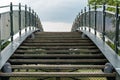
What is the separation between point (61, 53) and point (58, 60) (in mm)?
1398

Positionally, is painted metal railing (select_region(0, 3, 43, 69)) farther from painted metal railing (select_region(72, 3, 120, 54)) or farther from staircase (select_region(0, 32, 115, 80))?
painted metal railing (select_region(72, 3, 120, 54))

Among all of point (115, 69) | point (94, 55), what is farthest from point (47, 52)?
point (115, 69)

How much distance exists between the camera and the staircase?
765cm

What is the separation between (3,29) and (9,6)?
1.11 meters

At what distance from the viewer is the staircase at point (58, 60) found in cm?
765

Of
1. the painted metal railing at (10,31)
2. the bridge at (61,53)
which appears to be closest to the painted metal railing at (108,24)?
the bridge at (61,53)

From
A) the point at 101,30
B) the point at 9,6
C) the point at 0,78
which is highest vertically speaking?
the point at 9,6

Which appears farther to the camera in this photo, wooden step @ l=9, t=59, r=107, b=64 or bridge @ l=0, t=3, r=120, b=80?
wooden step @ l=9, t=59, r=107, b=64

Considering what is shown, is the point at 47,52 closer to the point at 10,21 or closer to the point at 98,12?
the point at 10,21

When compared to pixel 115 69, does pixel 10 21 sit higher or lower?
higher

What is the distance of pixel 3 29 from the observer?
9.55m

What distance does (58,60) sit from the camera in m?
9.27

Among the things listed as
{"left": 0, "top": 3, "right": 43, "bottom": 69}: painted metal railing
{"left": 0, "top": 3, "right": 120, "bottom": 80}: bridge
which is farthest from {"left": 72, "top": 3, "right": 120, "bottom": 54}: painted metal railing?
{"left": 0, "top": 3, "right": 43, "bottom": 69}: painted metal railing

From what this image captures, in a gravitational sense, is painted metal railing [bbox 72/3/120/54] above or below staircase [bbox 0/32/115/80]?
above
